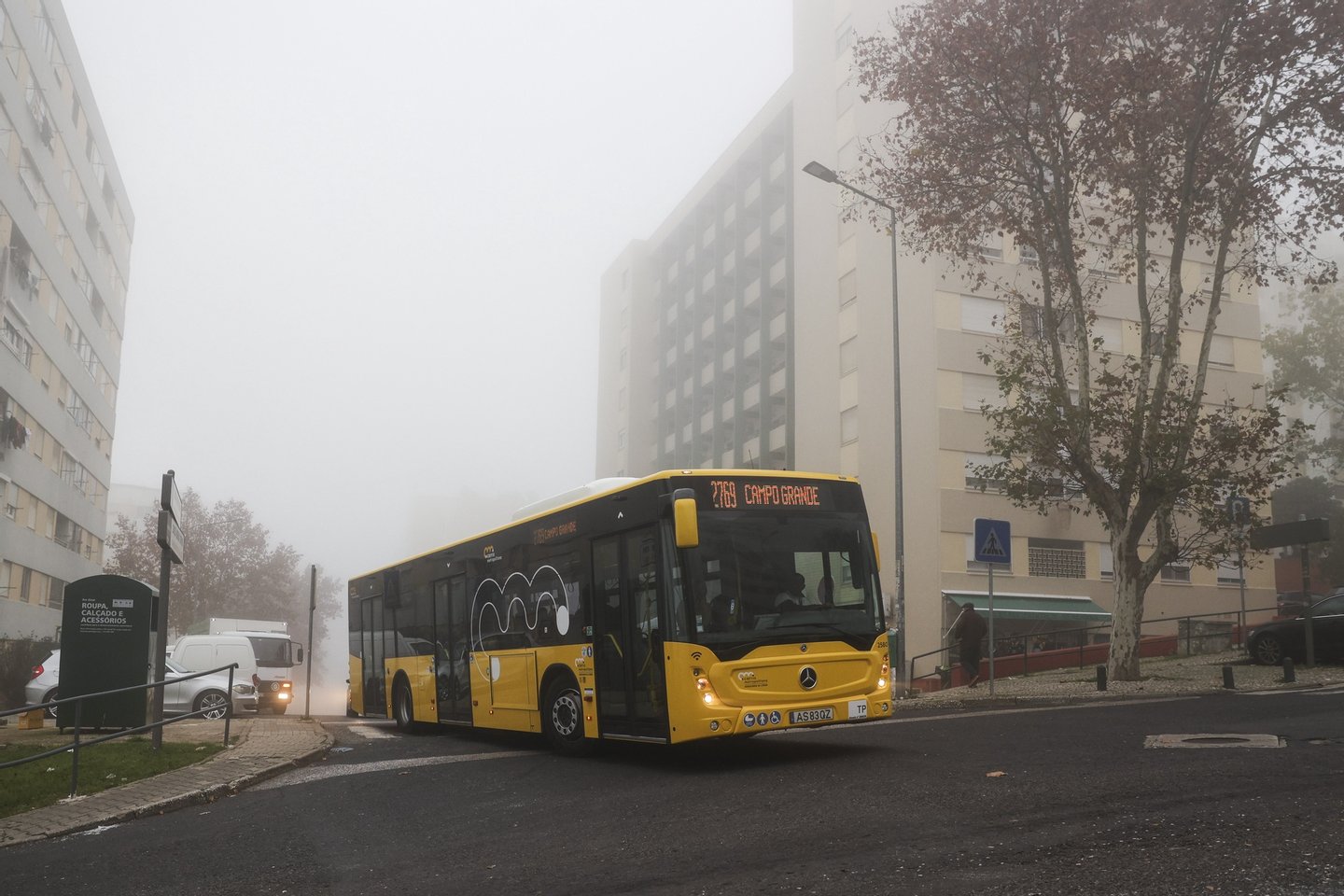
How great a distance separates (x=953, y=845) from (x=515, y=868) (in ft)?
7.56

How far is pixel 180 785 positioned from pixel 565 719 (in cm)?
364

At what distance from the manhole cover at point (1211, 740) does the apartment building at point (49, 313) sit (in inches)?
1524

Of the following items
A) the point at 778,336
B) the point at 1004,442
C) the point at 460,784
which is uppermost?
the point at 778,336

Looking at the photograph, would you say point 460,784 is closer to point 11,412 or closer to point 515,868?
point 515,868

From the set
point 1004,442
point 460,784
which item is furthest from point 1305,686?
point 460,784

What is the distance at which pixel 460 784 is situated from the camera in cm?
1022

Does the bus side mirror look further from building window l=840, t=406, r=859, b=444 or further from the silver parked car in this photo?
building window l=840, t=406, r=859, b=444

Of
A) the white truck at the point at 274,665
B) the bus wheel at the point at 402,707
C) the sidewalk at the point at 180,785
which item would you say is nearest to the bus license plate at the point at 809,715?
the sidewalk at the point at 180,785

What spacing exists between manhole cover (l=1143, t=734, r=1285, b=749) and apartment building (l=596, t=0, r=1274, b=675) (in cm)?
1669

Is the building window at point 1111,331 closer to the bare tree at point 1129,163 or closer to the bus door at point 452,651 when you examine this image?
the bare tree at point 1129,163

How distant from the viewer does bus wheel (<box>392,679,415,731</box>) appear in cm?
1754

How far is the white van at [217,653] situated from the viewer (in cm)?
2544

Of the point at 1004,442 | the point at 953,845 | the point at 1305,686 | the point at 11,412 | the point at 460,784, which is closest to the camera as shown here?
the point at 953,845

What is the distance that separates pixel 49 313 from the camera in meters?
46.2
